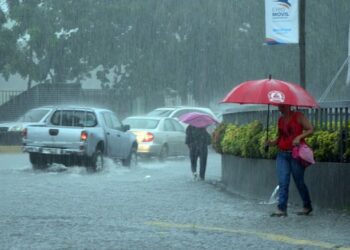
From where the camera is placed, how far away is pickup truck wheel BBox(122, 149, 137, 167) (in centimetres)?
2486

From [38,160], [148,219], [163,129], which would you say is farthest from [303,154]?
[163,129]

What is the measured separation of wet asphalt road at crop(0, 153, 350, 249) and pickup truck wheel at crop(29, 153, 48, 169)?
3.48 m

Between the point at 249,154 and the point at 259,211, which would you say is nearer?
the point at 259,211

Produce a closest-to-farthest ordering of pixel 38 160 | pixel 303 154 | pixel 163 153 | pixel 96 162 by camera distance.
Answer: pixel 303 154
pixel 96 162
pixel 38 160
pixel 163 153

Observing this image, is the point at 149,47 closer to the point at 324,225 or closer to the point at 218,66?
the point at 218,66

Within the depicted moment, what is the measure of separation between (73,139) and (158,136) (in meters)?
6.44

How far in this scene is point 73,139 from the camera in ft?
72.5

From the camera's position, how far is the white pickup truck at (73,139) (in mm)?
22125

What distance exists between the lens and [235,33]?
49.2 m

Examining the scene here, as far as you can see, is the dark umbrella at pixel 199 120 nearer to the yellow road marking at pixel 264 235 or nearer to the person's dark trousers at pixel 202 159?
the person's dark trousers at pixel 202 159

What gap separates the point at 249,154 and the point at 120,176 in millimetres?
6054

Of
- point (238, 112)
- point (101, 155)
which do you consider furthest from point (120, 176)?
point (238, 112)

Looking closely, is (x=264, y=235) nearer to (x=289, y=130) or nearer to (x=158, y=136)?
(x=289, y=130)

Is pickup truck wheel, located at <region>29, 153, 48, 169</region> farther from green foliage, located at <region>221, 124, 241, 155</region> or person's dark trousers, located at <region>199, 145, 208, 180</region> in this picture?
green foliage, located at <region>221, 124, 241, 155</region>
